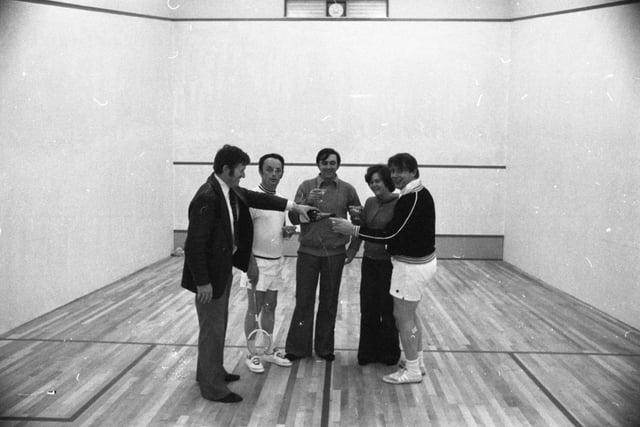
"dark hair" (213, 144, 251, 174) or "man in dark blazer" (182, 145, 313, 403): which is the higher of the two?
"dark hair" (213, 144, 251, 174)

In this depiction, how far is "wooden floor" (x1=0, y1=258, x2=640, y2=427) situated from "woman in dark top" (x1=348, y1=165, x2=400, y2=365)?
0.13 m

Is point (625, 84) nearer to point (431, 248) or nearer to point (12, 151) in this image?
point (431, 248)

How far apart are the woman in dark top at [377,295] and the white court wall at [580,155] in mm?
2231

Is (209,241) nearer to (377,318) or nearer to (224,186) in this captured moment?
(224,186)

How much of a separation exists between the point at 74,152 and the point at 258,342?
254 centimetres

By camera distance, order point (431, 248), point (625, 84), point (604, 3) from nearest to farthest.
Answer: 1. point (431, 248)
2. point (625, 84)
3. point (604, 3)

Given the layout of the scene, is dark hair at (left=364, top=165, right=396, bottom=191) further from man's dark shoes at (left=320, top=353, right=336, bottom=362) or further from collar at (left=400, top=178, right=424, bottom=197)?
man's dark shoes at (left=320, top=353, right=336, bottom=362)

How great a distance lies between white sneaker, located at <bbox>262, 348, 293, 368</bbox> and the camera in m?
3.81

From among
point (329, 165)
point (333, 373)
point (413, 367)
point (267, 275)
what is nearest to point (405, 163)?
point (329, 165)

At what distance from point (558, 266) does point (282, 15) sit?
454 cm

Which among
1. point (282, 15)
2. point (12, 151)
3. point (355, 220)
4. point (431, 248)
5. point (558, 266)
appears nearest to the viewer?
point (431, 248)

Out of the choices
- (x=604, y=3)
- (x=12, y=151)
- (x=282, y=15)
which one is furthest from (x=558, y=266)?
(x=12, y=151)

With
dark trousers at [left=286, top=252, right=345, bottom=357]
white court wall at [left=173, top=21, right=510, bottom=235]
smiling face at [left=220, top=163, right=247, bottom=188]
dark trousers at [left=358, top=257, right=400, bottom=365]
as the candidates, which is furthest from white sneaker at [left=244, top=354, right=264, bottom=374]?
white court wall at [left=173, top=21, right=510, bottom=235]

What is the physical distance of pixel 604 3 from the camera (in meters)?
5.57
